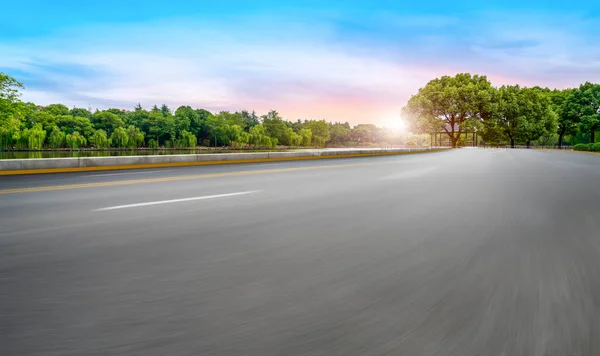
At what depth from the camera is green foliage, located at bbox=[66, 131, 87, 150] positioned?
144m

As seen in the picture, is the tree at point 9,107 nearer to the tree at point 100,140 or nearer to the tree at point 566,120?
the tree at point 100,140

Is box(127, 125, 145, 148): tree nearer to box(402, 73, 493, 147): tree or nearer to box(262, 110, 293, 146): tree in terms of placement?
box(262, 110, 293, 146): tree

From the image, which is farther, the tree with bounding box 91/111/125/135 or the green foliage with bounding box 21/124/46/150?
the tree with bounding box 91/111/125/135

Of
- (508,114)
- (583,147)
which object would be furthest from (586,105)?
(583,147)

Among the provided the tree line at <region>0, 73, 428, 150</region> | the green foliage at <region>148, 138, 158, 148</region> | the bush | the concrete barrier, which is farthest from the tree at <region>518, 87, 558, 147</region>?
the green foliage at <region>148, 138, 158, 148</region>

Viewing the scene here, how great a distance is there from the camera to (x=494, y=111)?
316 feet

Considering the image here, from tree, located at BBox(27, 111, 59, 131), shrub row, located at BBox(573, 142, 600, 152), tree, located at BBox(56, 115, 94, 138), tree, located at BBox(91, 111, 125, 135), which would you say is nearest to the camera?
shrub row, located at BBox(573, 142, 600, 152)

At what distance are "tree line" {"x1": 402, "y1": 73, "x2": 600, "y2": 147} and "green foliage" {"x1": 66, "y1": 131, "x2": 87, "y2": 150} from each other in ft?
325

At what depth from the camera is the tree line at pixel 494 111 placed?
94.8 meters

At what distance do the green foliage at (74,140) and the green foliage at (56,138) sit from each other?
1.62m

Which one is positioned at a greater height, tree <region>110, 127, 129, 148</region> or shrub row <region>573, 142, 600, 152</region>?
tree <region>110, 127, 129, 148</region>

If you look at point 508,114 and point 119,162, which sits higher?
point 508,114

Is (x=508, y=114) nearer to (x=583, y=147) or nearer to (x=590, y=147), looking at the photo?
(x=583, y=147)

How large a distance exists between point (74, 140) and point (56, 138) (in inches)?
204
